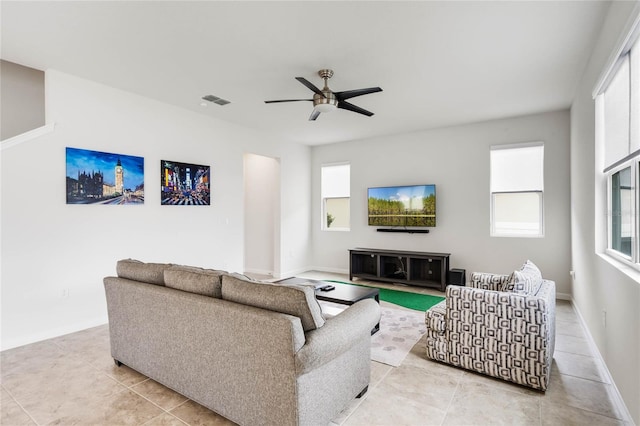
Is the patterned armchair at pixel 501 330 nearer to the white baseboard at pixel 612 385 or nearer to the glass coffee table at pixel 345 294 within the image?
the white baseboard at pixel 612 385

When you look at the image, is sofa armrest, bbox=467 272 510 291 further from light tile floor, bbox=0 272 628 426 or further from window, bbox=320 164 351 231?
window, bbox=320 164 351 231

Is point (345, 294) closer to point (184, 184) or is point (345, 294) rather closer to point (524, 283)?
point (524, 283)

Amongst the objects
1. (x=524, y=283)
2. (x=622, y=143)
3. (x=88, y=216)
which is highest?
(x=622, y=143)

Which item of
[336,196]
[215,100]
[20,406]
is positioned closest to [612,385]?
[20,406]

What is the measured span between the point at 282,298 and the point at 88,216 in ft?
10.4

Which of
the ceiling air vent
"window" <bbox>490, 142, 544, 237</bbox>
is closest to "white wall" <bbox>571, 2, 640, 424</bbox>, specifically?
"window" <bbox>490, 142, 544, 237</bbox>

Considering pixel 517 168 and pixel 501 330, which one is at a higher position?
pixel 517 168

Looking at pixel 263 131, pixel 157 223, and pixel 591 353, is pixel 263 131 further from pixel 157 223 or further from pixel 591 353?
pixel 591 353

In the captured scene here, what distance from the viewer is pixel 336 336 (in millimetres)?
1865

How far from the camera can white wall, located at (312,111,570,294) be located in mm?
4934

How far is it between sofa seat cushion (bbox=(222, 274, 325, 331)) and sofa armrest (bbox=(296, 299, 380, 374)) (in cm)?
8

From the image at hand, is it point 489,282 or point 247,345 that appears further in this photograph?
point 489,282

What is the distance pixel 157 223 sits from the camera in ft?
14.8

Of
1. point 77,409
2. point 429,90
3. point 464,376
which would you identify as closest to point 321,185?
point 429,90
